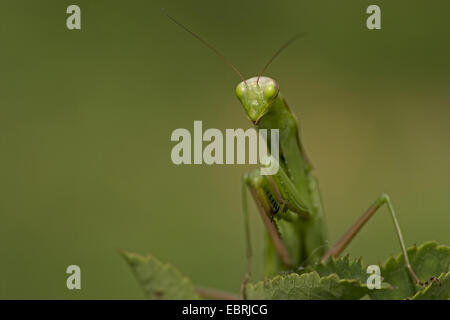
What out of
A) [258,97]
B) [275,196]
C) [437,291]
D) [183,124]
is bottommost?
[437,291]

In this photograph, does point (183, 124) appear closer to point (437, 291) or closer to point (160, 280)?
point (160, 280)

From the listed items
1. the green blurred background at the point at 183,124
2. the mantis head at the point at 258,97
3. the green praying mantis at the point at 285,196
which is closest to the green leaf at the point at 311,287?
the green praying mantis at the point at 285,196

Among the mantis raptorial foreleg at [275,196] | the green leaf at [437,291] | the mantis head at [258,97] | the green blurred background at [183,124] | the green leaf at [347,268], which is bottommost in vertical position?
the green leaf at [437,291]

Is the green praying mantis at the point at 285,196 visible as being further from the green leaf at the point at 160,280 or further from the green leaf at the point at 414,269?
the green leaf at the point at 160,280

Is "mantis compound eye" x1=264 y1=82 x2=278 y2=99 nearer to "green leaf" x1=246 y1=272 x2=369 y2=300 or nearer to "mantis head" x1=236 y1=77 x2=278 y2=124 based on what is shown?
"mantis head" x1=236 y1=77 x2=278 y2=124

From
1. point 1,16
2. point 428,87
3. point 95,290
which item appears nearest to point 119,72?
point 1,16

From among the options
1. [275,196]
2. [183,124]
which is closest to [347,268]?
[275,196]
